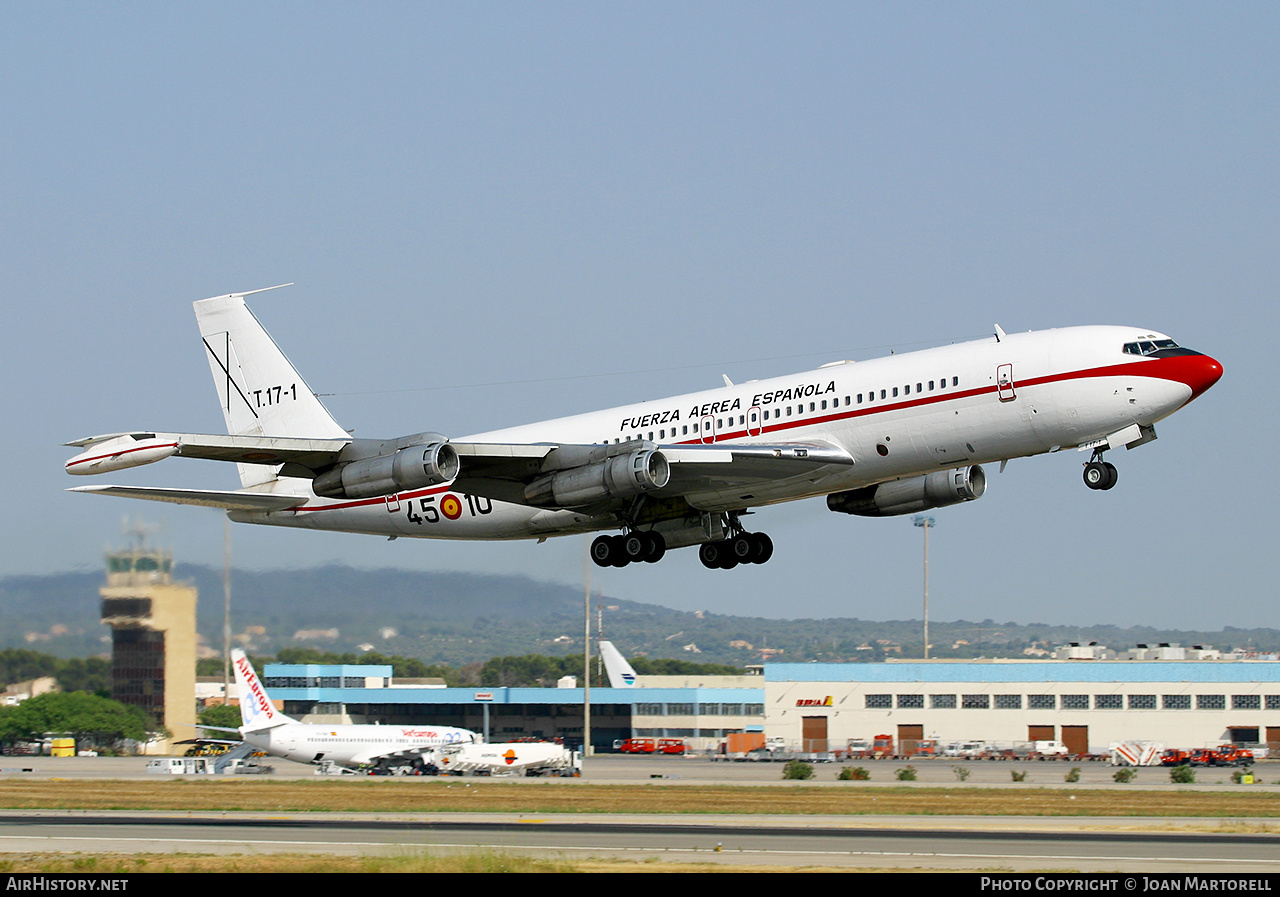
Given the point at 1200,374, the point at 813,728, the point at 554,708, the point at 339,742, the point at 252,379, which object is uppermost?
the point at 252,379

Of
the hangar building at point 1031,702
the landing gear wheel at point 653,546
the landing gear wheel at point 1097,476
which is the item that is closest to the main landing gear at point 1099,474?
the landing gear wheel at point 1097,476

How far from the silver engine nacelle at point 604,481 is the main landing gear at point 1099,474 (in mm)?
12080

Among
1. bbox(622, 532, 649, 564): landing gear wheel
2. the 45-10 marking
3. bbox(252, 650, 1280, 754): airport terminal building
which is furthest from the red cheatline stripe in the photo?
bbox(252, 650, 1280, 754): airport terminal building

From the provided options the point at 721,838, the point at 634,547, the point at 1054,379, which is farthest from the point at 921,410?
the point at 721,838

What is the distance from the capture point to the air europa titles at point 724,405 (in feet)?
146

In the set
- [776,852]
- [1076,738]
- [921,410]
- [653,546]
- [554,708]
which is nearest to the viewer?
[776,852]

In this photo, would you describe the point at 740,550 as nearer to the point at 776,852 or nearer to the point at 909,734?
the point at 776,852

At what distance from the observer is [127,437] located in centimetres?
4109

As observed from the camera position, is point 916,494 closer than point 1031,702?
Yes

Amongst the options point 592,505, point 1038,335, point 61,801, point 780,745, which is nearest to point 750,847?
point 592,505

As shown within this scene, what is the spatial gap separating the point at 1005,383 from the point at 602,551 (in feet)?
48.0

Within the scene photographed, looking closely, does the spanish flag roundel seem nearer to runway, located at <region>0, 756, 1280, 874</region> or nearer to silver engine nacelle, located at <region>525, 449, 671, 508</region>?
silver engine nacelle, located at <region>525, 449, 671, 508</region>

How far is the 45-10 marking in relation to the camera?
50.3 m

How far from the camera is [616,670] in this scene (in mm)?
139375
